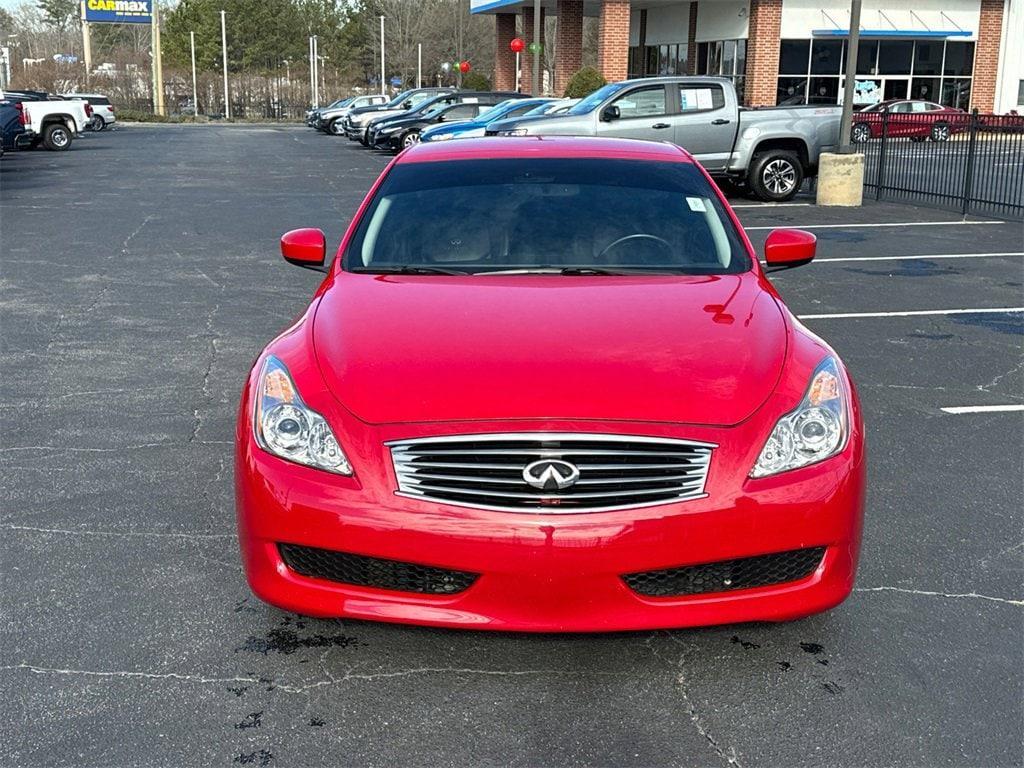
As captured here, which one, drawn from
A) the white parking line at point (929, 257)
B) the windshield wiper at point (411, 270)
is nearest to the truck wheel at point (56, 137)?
the white parking line at point (929, 257)

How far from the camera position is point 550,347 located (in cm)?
382

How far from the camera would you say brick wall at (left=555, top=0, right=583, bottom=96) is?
4300 cm

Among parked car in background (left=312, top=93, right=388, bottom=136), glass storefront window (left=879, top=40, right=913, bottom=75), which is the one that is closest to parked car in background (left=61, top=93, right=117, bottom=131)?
parked car in background (left=312, top=93, right=388, bottom=136)

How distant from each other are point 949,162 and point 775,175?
2.74 meters

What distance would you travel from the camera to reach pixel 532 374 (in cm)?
360

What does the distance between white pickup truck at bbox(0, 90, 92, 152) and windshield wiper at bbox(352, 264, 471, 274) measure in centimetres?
3209

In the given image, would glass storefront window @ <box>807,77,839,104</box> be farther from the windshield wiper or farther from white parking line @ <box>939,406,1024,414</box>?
the windshield wiper

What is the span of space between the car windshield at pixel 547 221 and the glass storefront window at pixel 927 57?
40069mm

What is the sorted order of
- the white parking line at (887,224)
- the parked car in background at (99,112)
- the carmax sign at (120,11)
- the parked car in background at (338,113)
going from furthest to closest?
the carmax sign at (120,11)
the parked car in background at (99,112)
the parked car in background at (338,113)
the white parking line at (887,224)

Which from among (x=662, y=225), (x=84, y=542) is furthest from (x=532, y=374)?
(x=84, y=542)

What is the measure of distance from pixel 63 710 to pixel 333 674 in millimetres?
784

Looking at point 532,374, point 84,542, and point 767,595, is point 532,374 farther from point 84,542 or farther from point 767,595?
point 84,542

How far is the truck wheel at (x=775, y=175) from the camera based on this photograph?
19312 mm

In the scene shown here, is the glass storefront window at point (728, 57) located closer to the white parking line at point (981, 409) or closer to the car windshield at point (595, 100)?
the car windshield at point (595, 100)
